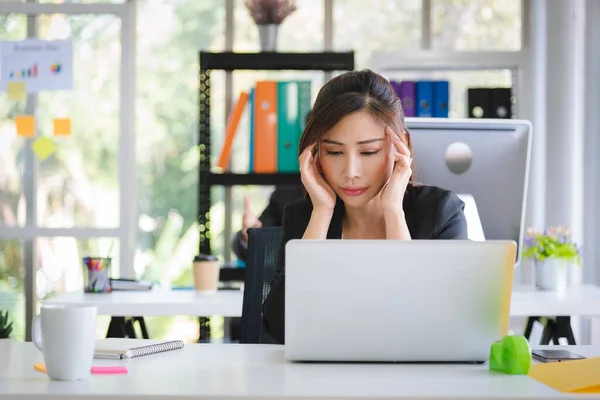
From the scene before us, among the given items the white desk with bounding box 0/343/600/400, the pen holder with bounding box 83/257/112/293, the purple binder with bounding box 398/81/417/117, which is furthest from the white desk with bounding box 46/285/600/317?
the purple binder with bounding box 398/81/417/117

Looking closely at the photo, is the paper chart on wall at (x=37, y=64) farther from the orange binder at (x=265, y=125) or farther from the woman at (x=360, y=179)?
the woman at (x=360, y=179)

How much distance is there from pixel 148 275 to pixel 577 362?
11.1 ft

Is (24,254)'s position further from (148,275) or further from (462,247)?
(462,247)

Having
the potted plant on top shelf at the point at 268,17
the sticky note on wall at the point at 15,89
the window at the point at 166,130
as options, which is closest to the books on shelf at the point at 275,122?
the potted plant on top shelf at the point at 268,17

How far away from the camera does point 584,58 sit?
159 inches

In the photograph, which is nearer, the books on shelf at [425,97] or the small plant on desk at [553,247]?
the small plant on desk at [553,247]

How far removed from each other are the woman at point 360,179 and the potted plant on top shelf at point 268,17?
6.71 feet

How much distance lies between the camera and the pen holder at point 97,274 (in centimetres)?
288

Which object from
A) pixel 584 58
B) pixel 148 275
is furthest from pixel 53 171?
pixel 584 58

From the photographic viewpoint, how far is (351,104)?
6.62 ft

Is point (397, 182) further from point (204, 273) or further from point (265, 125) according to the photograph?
point (265, 125)

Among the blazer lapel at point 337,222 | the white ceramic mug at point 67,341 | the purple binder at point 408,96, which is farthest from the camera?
the purple binder at point 408,96

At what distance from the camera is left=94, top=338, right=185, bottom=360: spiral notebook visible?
1.47 metres

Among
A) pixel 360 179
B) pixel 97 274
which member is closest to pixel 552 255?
pixel 360 179
